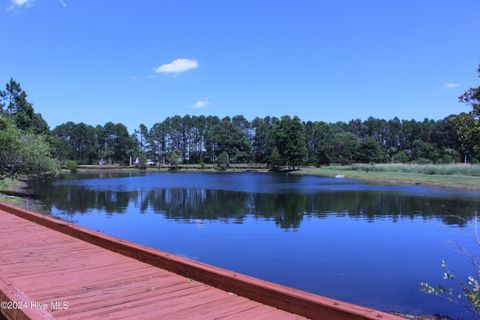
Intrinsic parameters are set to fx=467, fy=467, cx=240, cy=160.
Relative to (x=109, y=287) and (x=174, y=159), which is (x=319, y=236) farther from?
(x=174, y=159)

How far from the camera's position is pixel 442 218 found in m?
25.2

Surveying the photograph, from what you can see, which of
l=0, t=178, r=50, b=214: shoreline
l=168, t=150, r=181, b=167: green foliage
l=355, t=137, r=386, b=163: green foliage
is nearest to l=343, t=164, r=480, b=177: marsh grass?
l=355, t=137, r=386, b=163: green foliage

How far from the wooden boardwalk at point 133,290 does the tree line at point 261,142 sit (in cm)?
9163

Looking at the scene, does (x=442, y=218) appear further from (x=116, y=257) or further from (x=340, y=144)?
(x=340, y=144)

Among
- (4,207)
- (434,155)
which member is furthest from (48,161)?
(434,155)

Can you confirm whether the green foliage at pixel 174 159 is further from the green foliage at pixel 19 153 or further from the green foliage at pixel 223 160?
the green foliage at pixel 19 153

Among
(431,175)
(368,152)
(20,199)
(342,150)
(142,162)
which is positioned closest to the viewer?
(20,199)

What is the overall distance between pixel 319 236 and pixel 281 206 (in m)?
12.3

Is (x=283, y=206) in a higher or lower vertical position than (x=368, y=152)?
lower

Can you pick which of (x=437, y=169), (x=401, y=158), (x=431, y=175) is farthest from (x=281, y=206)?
(x=401, y=158)

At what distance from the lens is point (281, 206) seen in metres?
31.4

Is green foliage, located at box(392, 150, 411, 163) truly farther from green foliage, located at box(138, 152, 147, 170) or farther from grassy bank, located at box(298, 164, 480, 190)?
green foliage, located at box(138, 152, 147, 170)

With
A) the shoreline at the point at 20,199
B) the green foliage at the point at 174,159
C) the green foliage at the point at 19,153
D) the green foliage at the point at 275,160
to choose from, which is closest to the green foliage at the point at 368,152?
the green foliage at the point at 275,160

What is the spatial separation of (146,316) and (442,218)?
23688 millimetres
